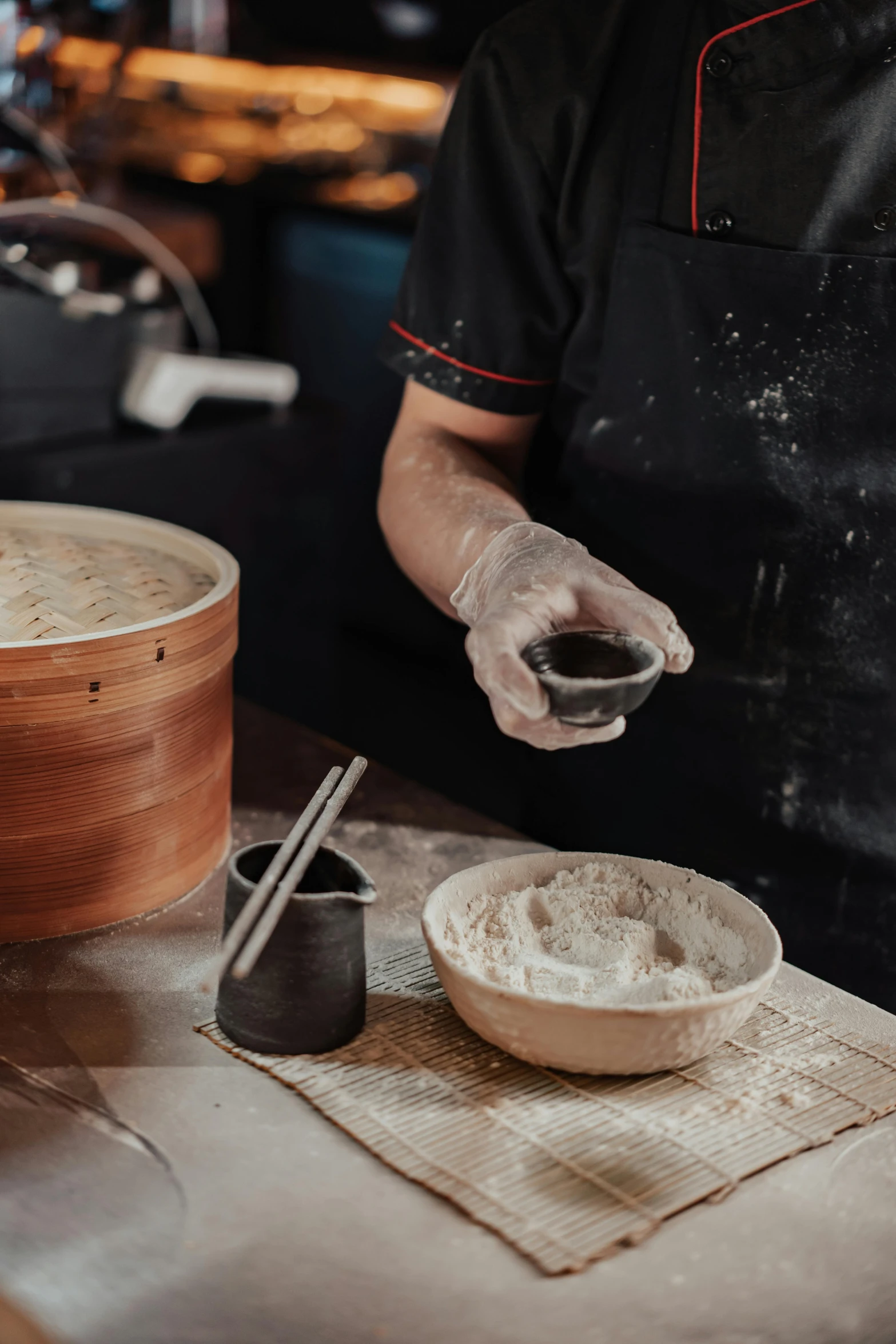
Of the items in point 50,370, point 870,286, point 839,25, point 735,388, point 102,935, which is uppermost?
point 839,25

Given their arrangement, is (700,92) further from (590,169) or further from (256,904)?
(256,904)

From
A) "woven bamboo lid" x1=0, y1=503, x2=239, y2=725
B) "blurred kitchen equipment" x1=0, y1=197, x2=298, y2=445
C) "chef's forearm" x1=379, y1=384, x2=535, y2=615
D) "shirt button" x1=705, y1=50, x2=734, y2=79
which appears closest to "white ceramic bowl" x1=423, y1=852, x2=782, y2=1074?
"woven bamboo lid" x1=0, y1=503, x2=239, y2=725

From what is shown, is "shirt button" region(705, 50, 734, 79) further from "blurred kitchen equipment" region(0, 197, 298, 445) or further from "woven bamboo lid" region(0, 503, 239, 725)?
"blurred kitchen equipment" region(0, 197, 298, 445)

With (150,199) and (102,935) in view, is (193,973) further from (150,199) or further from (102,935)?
(150,199)

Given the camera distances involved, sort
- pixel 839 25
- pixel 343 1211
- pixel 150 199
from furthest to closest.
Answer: pixel 150 199 → pixel 839 25 → pixel 343 1211

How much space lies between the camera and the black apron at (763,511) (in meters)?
Result: 1.56

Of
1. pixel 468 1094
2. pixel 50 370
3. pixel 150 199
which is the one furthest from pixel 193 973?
pixel 150 199

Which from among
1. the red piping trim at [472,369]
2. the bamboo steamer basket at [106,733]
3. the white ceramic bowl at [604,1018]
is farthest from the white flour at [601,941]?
the red piping trim at [472,369]

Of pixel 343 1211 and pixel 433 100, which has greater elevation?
pixel 433 100

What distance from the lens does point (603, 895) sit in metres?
1.36

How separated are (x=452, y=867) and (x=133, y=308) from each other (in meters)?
1.76

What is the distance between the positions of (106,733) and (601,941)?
1.75 ft

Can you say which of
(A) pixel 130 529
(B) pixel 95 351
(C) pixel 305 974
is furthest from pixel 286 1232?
(B) pixel 95 351

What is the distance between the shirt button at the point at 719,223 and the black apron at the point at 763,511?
12mm
